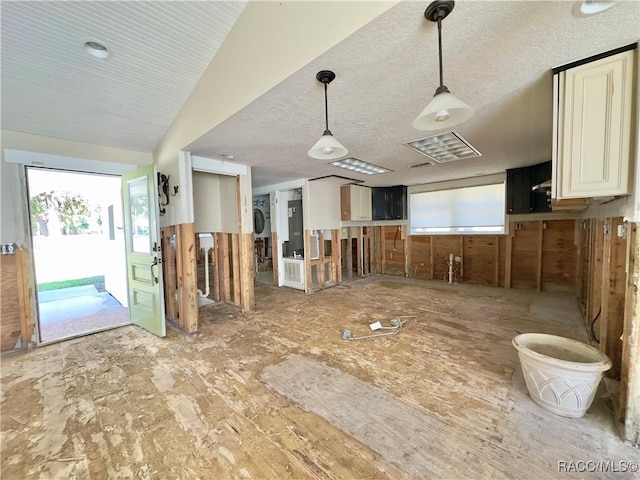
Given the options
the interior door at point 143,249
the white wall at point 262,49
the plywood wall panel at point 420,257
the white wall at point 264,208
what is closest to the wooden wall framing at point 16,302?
the interior door at point 143,249

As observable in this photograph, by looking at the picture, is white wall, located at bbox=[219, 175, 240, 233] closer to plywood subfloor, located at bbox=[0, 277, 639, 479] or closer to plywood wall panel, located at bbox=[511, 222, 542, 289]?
plywood subfloor, located at bbox=[0, 277, 639, 479]

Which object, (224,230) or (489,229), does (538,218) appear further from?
(224,230)

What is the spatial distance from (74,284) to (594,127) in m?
9.93

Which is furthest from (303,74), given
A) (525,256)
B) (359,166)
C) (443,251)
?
(525,256)

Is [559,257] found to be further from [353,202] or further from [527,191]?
[353,202]

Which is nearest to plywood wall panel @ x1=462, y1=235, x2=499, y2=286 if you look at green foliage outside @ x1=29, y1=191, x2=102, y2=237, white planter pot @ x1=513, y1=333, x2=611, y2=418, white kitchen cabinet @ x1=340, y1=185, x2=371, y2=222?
white kitchen cabinet @ x1=340, y1=185, x2=371, y2=222

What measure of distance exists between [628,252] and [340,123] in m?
2.27

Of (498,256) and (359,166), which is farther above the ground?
(359,166)

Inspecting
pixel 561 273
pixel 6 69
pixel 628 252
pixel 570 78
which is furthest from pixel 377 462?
pixel 561 273

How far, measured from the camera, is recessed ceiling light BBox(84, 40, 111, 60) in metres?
2.10

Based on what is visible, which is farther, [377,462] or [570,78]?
[570,78]

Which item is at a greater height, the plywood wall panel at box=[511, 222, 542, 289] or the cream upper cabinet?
the cream upper cabinet

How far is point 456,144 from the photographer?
3.12m

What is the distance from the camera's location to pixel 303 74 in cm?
161
